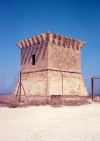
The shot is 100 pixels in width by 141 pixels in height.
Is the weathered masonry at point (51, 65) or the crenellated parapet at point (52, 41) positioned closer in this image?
the weathered masonry at point (51, 65)

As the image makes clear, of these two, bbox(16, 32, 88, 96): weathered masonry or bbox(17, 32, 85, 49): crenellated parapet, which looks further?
bbox(17, 32, 85, 49): crenellated parapet

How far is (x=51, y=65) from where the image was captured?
18906 mm

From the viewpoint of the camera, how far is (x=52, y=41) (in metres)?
19.4

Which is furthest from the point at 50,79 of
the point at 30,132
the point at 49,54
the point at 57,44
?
the point at 30,132

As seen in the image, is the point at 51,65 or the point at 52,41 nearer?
the point at 51,65

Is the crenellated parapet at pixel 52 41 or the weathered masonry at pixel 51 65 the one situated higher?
the crenellated parapet at pixel 52 41

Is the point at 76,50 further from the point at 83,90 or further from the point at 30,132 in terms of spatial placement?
the point at 30,132

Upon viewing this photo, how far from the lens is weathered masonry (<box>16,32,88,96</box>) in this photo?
1866 cm

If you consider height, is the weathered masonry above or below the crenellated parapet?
below

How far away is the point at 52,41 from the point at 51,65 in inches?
94.6

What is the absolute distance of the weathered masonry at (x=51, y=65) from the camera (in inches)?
734

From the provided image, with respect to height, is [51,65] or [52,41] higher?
[52,41]

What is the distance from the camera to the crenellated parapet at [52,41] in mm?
19202

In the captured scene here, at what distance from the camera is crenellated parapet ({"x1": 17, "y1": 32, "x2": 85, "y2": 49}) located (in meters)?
19.2
